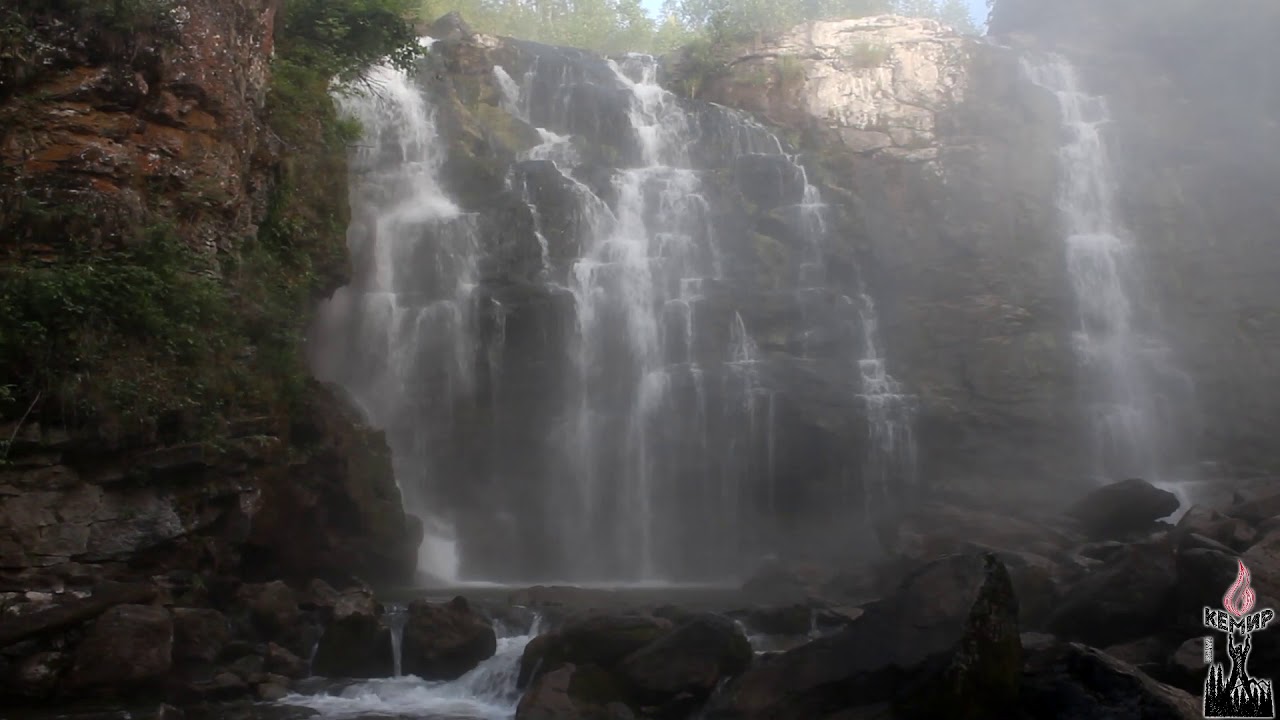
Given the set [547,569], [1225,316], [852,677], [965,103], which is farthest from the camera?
[965,103]

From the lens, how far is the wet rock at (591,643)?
1224 centimetres

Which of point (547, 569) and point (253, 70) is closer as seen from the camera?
point (253, 70)

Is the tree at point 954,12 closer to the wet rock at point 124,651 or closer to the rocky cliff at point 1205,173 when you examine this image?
the rocky cliff at point 1205,173

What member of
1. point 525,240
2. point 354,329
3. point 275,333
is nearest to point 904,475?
point 525,240

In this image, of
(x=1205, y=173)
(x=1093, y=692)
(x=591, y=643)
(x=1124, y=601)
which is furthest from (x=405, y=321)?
(x=1205, y=173)

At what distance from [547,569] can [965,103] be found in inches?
899

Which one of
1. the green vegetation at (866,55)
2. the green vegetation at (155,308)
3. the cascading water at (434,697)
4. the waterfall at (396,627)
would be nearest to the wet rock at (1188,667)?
the cascading water at (434,697)

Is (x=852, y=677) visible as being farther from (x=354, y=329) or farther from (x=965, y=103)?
(x=965, y=103)

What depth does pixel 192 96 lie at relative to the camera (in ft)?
48.6

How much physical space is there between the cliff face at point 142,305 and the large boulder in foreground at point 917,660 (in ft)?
27.1

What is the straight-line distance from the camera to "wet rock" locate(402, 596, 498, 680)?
1322cm

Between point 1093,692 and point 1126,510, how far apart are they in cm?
1344

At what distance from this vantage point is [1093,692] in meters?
8.71

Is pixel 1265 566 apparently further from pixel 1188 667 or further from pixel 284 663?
pixel 284 663
